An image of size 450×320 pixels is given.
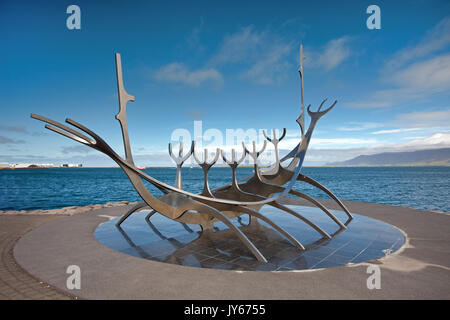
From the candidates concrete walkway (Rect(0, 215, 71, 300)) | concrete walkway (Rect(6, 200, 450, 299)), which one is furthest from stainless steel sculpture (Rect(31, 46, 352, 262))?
concrete walkway (Rect(0, 215, 71, 300))

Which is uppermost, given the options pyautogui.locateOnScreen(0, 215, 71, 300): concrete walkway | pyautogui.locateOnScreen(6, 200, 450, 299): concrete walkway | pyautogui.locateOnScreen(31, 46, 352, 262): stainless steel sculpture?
pyautogui.locateOnScreen(31, 46, 352, 262): stainless steel sculpture

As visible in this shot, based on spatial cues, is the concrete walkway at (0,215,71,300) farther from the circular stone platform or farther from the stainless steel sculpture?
the stainless steel sculpture

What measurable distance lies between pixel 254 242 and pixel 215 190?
8.87 ft

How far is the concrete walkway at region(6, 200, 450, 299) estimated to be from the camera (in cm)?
465

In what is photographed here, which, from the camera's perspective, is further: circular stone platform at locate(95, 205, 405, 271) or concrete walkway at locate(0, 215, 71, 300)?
circular stone platform at locate(95, 205, 405, 271)

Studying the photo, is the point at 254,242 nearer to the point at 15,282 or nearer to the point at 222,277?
the point at 222,277

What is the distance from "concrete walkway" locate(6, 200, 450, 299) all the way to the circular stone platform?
1.67ft

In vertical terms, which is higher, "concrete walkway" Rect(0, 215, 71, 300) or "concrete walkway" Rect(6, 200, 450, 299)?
"concrete walkway" Rect(0, 215, 71, 300)

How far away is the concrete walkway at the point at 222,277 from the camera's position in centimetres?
465

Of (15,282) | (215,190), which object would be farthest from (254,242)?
(15,282)

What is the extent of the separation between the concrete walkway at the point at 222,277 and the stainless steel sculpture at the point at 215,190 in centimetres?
160
